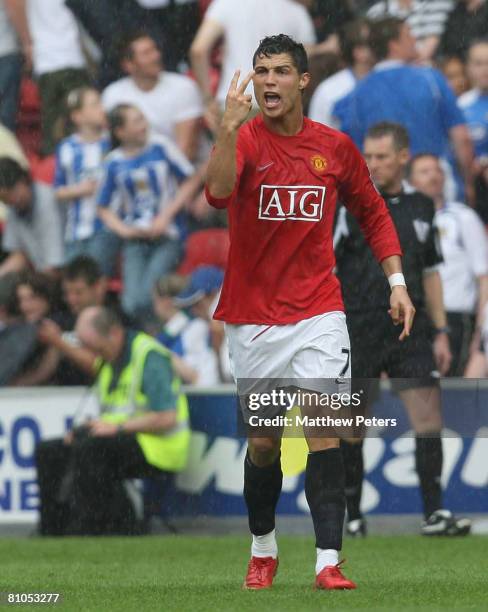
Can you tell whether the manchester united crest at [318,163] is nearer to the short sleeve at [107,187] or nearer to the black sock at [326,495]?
the black sock at [326,495]

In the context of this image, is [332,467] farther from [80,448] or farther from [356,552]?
[80,448]

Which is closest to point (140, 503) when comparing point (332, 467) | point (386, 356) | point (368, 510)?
point (368, 510)

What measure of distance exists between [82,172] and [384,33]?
99.0 inches

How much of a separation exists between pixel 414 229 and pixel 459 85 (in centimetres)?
309

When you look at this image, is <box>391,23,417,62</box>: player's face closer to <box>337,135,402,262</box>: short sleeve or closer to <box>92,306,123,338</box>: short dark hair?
<box>92,306,123,338</box>: short dark hair

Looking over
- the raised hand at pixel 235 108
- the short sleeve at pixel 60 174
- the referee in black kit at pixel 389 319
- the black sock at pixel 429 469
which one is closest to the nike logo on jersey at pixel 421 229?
the referee in black kit at pixel 389 319

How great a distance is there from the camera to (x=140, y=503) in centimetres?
1048

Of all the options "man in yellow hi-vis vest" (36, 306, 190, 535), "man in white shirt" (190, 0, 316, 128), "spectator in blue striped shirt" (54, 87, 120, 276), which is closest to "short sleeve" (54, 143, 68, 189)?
"spectator in blue striped shirt" (54, 87, 120, 276)

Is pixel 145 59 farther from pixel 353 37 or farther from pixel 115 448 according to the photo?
pixel 115 448

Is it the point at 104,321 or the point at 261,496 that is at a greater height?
the point at 104,321

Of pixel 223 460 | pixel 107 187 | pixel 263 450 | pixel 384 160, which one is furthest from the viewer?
pixel 107 187

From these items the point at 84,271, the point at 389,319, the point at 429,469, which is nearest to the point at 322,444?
the point at 389,319

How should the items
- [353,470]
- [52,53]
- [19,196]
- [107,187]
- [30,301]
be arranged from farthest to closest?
1. [52,53]
2. [19,196]
3. [107,187]
4. [30,301]
5. [353,470]

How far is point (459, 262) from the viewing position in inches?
423
